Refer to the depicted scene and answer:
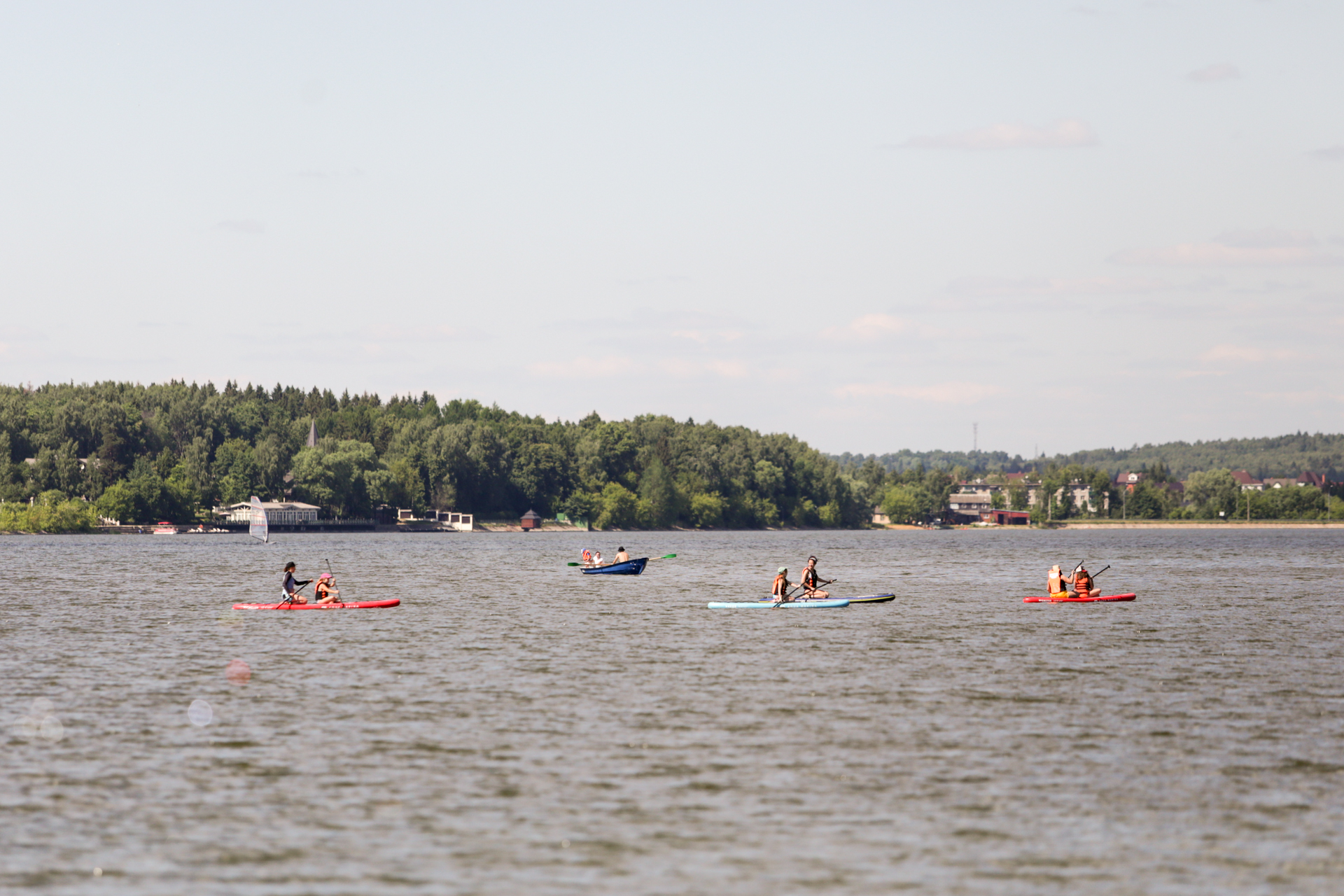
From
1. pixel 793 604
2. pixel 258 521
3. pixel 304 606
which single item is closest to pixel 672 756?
pixel 793 604

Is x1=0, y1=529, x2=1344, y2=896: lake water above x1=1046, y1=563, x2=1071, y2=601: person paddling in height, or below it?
below

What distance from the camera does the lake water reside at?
826 inches

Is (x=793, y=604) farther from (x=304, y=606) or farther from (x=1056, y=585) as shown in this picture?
(x=304, y=606)

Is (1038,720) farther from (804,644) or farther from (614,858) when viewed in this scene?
(804,644)

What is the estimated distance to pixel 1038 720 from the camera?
3388cm

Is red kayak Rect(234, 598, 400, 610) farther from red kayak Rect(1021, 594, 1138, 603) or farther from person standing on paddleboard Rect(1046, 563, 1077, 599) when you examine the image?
person standing on paddleboard Rect(1046, 563, 1077, 599)

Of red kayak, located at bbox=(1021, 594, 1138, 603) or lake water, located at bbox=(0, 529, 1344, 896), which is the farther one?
red kayak, located at bbox=(1021, 594, 1138, 603)

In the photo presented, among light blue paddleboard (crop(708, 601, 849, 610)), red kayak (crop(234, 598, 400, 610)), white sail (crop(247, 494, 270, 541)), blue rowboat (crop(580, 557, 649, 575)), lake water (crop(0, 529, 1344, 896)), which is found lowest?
lake water (crop(0, 529, 1344, 896))

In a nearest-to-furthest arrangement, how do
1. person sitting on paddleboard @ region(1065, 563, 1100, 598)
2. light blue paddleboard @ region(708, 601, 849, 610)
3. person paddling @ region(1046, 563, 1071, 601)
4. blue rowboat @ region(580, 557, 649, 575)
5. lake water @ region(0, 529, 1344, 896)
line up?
lake water @ region(0, 529, 1344, 896) < light blue paddleboard @ region(708, 601, 849, 610) < person sitting on paddleboard @ region(1065, 563, 1100, 598) < person paddling @ region(1046, 563, 1071, 601) < blue rowboat @ region(580, 557, 649, 575)

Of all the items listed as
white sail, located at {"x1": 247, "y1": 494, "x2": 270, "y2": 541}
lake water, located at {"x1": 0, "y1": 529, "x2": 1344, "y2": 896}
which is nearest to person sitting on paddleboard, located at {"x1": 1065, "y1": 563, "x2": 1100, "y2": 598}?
lake water, located at {"x1": 0, "y1": 529, "x2": 1344, "y2": 896}

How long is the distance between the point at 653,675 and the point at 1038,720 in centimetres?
1300

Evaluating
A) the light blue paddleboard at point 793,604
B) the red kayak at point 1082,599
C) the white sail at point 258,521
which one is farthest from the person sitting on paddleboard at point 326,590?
the white sail at point 258,521

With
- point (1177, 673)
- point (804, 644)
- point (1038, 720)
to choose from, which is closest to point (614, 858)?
point (1038, 720)

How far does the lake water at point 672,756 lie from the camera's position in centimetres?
2098
